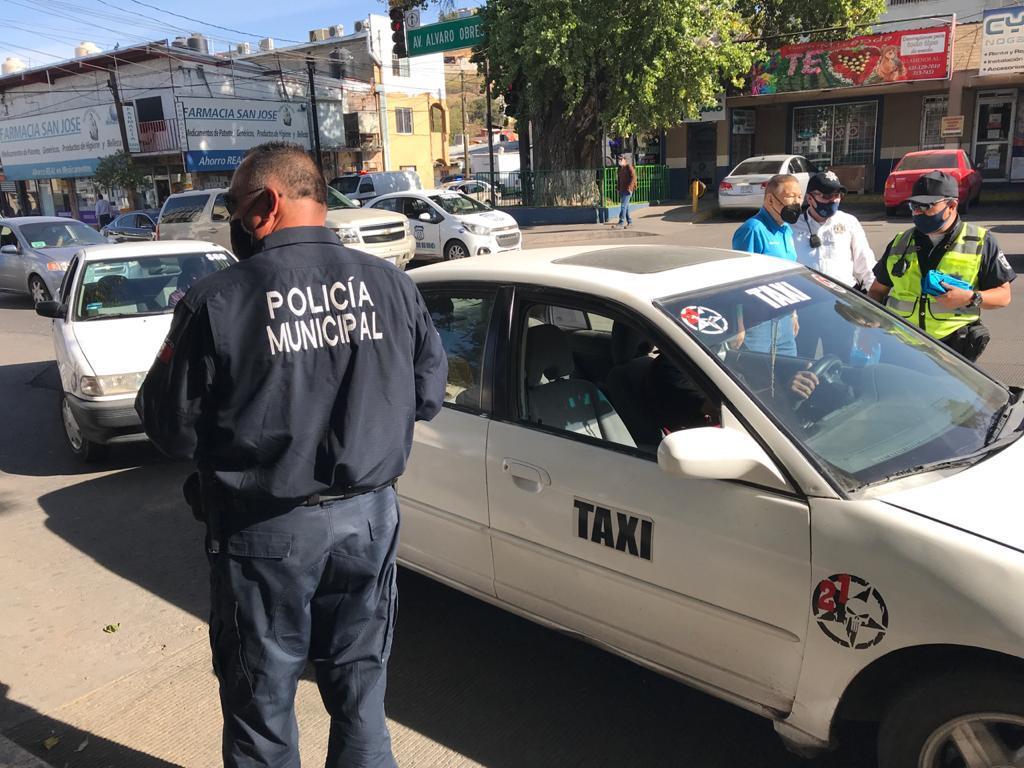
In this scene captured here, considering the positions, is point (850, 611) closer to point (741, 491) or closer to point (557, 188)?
point (741, 491)

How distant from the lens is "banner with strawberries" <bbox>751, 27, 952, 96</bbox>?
2212 centimetres

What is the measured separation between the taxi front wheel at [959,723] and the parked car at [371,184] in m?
22.5

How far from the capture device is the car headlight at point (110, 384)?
19.2 ft

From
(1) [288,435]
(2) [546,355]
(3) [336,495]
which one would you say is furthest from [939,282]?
(1) [288,435]

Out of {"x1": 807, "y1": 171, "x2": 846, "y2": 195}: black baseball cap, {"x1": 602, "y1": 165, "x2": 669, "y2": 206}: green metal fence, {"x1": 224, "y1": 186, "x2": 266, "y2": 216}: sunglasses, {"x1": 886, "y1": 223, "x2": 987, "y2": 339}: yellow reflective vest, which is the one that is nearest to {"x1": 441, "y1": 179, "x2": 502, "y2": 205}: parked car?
{"x1": 602, "y1": 165, "x2": 669, "y2": 206}: green metal fence

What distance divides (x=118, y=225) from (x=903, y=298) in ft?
65.4

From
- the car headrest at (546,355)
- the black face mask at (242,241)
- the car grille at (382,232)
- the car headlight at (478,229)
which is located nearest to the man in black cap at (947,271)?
the car headrest at (546,355)

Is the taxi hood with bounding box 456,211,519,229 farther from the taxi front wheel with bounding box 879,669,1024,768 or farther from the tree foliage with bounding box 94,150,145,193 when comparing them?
the tree foliage with bounding box 94,150,145,193

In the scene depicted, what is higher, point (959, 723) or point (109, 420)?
point (959, 723)

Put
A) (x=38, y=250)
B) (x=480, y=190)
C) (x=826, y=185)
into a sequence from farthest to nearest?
1. (x=480, y=190)
2. (x=38, y=250)
3. (x=826, y=185)

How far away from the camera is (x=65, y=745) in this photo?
3.07m

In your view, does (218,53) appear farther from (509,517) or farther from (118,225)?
(509,517)

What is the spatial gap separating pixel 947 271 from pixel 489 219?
1240cm

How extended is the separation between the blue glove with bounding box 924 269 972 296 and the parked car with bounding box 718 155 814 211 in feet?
55.8
